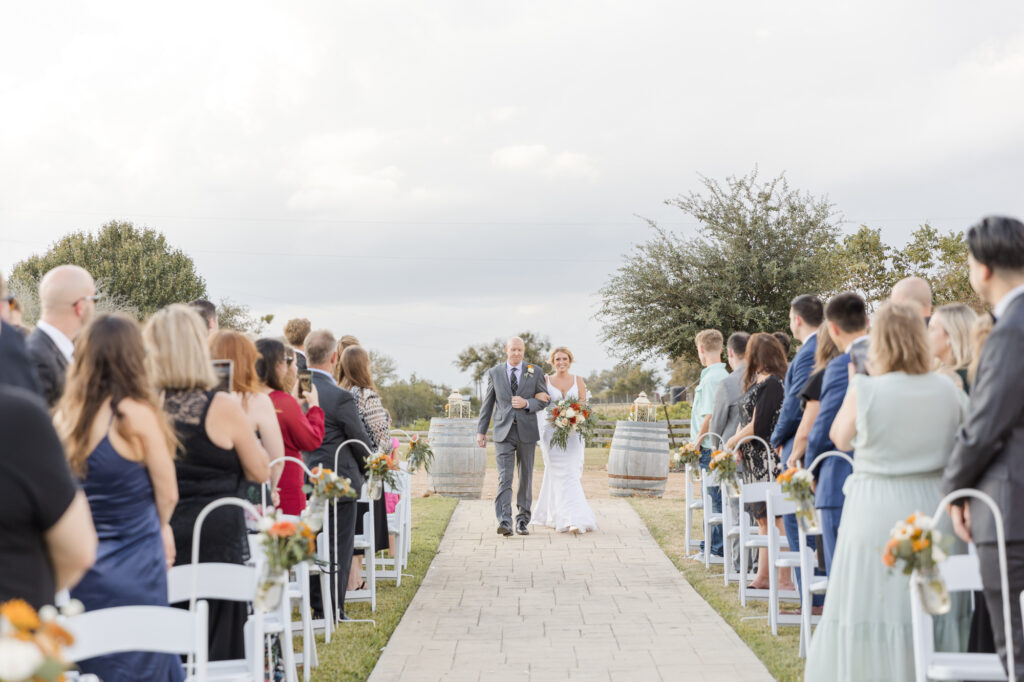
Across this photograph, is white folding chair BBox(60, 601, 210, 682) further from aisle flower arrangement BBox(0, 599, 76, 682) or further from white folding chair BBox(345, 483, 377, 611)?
white folding chair BBox(345, 483, 377, 611)

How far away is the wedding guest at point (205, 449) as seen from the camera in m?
4.66

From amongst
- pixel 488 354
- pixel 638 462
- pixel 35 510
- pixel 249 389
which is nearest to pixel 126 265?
pixel 488 354

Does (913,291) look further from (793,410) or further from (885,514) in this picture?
(793,410)

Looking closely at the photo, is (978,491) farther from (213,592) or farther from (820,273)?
(820,273)

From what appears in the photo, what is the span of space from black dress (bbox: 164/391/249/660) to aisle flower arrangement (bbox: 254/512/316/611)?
0.74m

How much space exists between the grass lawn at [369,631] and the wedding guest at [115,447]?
2391mm

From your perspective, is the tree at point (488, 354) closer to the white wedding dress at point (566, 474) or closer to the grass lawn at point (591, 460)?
the grass lawn at point (591, 460)

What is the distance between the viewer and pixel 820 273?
26.0 meters

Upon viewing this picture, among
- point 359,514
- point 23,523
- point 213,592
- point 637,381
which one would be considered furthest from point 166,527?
point 637,381

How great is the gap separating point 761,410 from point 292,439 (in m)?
3.79

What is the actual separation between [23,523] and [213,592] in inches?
72.4

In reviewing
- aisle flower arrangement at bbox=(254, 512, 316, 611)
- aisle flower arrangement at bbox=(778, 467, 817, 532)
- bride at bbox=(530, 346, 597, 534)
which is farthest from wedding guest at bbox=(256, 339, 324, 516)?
bride at bbox=(530, 346, 597, 534)

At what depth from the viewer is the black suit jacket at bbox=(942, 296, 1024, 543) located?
3.80m

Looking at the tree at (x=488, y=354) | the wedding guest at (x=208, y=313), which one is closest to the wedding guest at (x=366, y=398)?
the wedding guest at (x=208, y=313)
